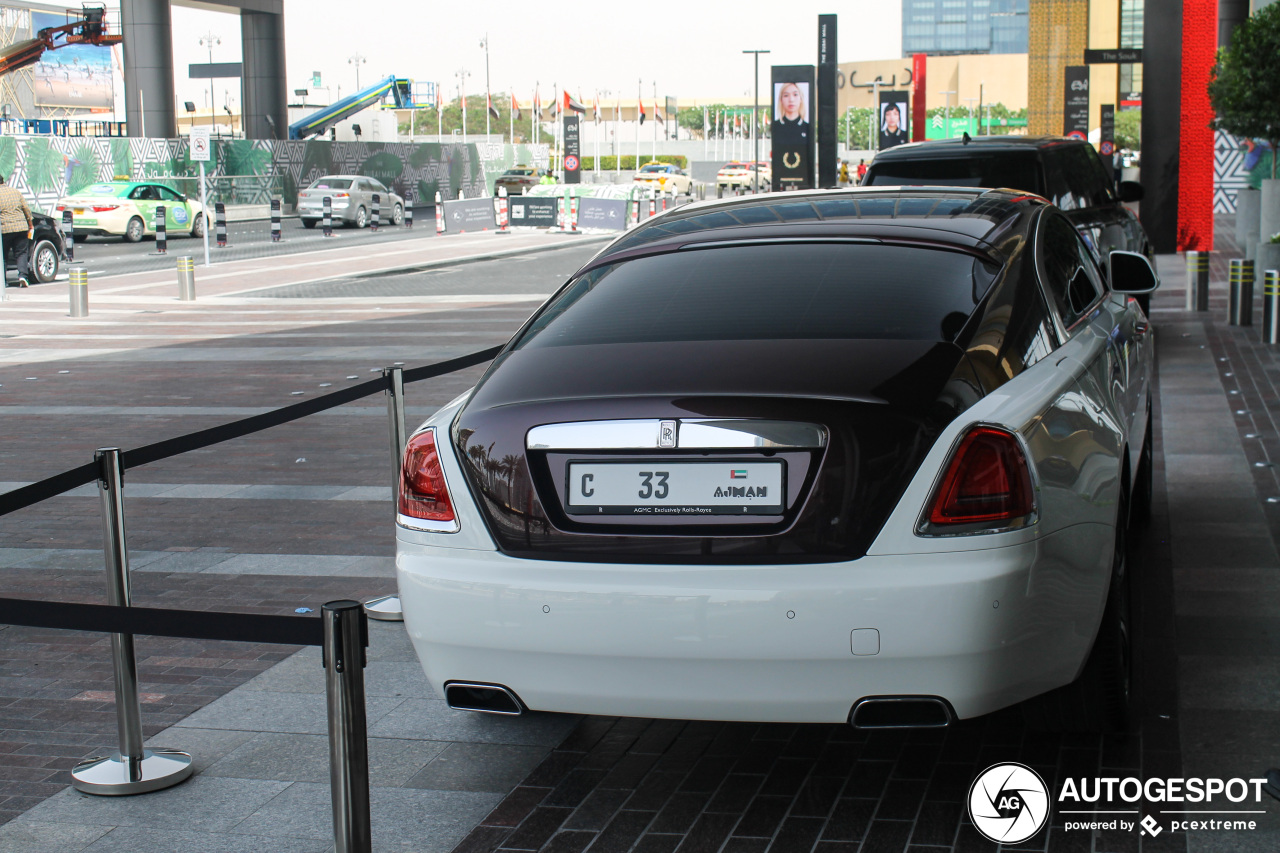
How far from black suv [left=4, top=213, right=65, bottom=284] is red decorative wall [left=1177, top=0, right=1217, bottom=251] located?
20.4 meters

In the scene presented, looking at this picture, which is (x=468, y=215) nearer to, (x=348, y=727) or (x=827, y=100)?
(x=827, y=100)

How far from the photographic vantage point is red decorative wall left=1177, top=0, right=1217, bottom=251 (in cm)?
2588

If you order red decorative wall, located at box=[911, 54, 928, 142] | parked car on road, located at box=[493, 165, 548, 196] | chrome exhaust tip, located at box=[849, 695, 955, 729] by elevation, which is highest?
red decorative wall, located at box=[911, 54, 928, 142]

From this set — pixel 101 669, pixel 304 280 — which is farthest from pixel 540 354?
pixel 304 280

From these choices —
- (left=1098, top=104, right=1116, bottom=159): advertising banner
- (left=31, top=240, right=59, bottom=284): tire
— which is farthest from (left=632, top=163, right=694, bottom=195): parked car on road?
(left=31, top=240, right=59, bottom=284): tire

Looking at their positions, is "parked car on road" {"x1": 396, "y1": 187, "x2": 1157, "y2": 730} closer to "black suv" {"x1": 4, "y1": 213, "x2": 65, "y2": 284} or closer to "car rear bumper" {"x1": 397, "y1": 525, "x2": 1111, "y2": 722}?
"car rear bumper" {"x1": 397, "y1": 525, "x2": 1111, "y2": 722}

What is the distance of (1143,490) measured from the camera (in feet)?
20.6

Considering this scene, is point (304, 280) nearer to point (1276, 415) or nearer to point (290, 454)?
point (290, 454)

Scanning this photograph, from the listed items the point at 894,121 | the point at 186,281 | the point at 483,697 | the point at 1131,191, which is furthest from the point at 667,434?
the point at 894,121

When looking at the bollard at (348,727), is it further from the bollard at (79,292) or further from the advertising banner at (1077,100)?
the advertising banner at (1077,100)

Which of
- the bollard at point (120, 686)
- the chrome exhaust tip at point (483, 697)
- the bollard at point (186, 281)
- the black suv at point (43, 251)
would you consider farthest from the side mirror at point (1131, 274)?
the black suv at point (43, 251)

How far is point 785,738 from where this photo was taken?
4121mm

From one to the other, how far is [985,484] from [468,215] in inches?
1452

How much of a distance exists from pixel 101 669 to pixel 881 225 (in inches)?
127
